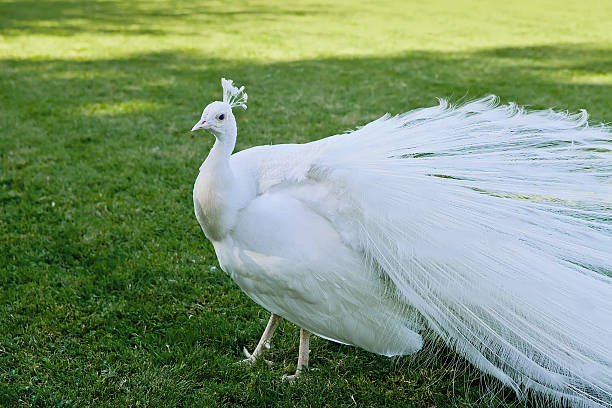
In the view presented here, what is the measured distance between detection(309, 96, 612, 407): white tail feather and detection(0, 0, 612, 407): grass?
1.50 ft

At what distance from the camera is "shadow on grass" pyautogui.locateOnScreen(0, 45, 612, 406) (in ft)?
9.50

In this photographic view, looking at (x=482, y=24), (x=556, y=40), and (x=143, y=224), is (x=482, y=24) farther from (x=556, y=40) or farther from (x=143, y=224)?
(x=143, y=224)

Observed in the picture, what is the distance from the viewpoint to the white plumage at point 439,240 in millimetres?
2291

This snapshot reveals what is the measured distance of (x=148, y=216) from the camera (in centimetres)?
437

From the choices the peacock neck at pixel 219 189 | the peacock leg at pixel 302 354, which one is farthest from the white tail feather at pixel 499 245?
the peacock leg at pixel 302 354

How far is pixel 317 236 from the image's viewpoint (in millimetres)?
2449

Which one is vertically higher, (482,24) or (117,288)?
(482,24)

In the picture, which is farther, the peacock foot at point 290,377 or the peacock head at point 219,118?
the peacock foot at point 290,377

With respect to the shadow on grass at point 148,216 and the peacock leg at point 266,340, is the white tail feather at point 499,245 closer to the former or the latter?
the shadow on grass at point 148,216

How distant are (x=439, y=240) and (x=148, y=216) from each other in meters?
2.60

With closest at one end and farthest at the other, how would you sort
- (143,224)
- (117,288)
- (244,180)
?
(244,180), (117,288), (143,224)

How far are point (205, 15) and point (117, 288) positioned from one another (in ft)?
38.4

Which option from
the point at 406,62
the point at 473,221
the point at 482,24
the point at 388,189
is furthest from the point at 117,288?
the point at 482,24

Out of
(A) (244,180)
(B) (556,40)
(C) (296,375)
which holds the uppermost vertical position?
(B) (556,40)
